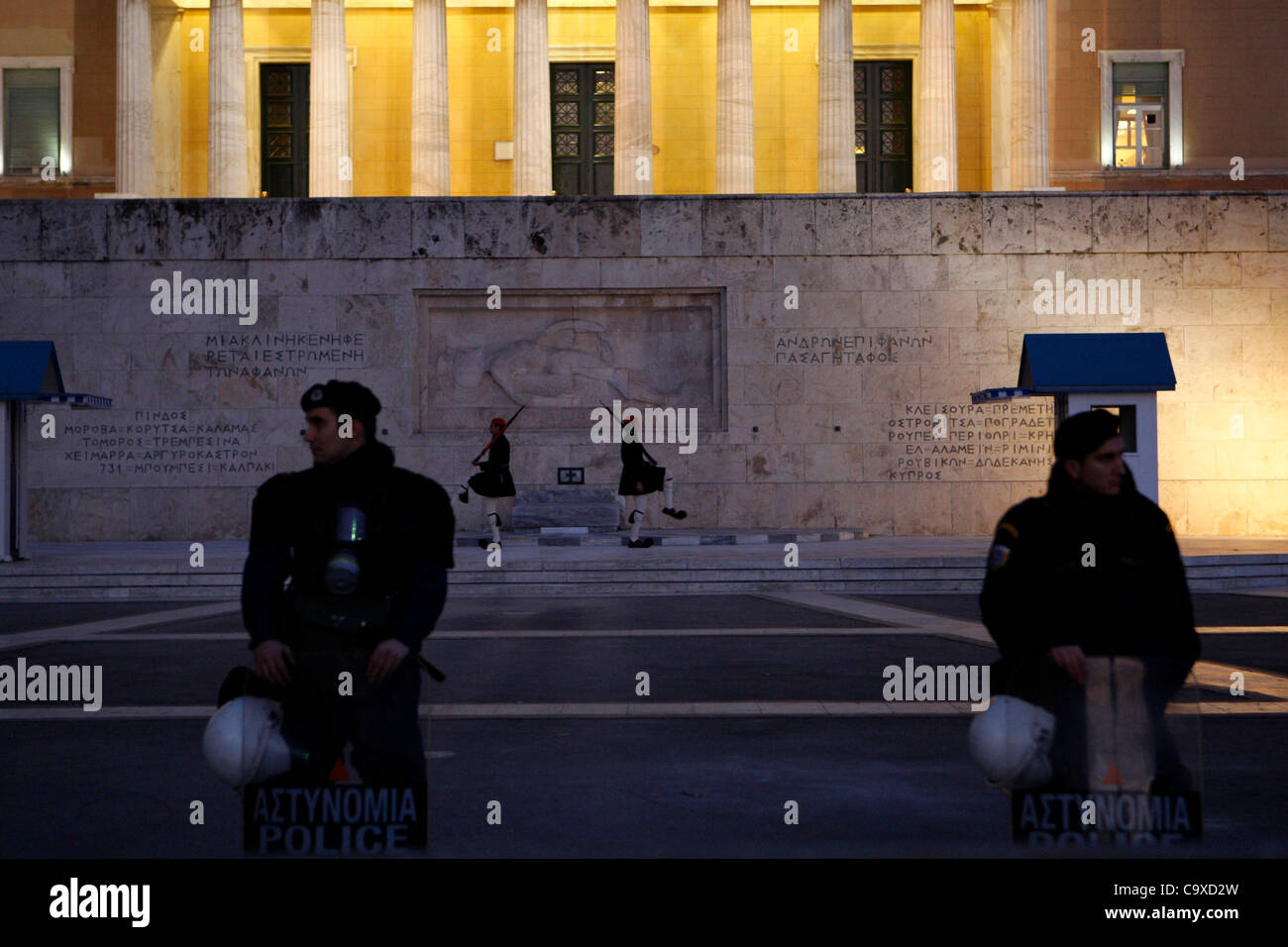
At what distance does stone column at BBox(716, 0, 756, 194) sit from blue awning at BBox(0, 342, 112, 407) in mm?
18003

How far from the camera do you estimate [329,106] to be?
34719mm

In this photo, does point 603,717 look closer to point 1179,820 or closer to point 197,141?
point 1179,820

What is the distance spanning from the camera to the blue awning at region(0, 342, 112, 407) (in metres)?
20.7

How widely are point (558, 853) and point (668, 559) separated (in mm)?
14488

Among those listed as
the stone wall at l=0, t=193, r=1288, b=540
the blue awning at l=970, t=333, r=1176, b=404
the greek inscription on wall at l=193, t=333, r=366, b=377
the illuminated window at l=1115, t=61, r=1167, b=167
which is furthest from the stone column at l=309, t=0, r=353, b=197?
the illuminated window at l=1115, t=61, r=1167, b=167

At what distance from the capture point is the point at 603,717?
9.53 m

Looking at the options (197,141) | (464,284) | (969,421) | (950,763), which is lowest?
(950,763)

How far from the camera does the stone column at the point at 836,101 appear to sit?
35.2m

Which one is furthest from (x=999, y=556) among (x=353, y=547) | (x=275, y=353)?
(x=275, y=353)

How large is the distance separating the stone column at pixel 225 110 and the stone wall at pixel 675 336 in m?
5.82

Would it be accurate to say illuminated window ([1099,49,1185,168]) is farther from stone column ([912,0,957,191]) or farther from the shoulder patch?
the shoulder patch
